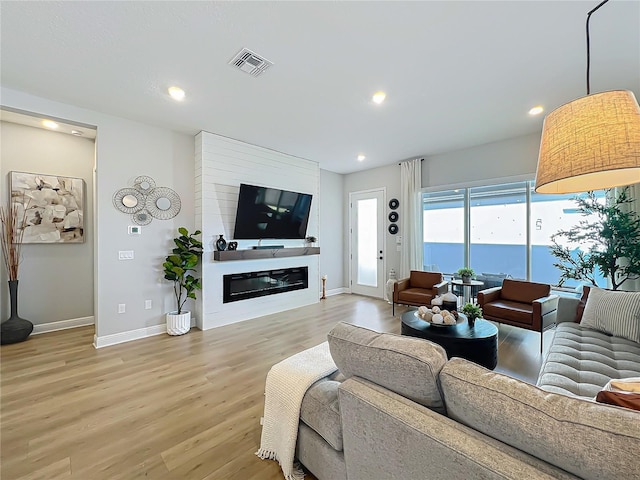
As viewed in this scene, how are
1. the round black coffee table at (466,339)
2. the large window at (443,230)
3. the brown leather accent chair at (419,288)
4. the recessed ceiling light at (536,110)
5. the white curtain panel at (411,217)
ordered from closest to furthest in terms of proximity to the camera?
the round black coffee table at (466,339)
the recessed ceiling light at (536,110)
the brown leather accent chair at (419,288)
the large window at (443,230)
the white curtain panel at (411,217)

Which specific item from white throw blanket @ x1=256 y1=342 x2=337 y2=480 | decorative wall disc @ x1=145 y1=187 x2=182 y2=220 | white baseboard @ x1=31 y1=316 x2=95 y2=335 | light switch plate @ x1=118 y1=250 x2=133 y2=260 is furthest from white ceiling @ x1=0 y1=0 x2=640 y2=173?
white baseboard @ x1=31 y1=316 x2=95 y2=335

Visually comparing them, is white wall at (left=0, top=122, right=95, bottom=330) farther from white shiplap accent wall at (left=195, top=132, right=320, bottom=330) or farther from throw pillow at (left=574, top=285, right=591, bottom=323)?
throw pillow at (left=574, top=285, right=591, bottom=323)

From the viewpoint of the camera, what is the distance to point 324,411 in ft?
4.54

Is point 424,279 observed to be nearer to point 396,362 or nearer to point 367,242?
point 367,242

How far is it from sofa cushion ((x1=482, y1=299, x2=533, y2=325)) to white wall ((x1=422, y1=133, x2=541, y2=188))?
6.68 ft

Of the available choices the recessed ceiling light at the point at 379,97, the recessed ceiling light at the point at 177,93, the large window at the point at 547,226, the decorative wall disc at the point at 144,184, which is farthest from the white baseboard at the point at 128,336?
the large window at the point at 547,226

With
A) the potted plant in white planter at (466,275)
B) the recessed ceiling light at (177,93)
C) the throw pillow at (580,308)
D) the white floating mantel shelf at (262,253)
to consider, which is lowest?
the throw pillow at (580,308)

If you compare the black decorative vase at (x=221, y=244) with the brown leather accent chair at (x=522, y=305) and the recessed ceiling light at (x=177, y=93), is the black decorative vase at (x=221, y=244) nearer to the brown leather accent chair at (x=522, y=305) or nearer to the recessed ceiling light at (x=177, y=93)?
the recessed ceiling light at (x=177, y=93)

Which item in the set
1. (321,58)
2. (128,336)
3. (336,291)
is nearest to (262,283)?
(128,336)

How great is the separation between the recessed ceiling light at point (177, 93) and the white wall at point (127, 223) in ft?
3.62

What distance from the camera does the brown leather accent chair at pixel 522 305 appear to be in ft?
10.3

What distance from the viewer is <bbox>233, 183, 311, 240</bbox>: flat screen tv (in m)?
4.38

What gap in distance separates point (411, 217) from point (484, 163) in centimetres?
153

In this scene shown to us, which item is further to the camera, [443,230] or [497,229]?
[443,230]
